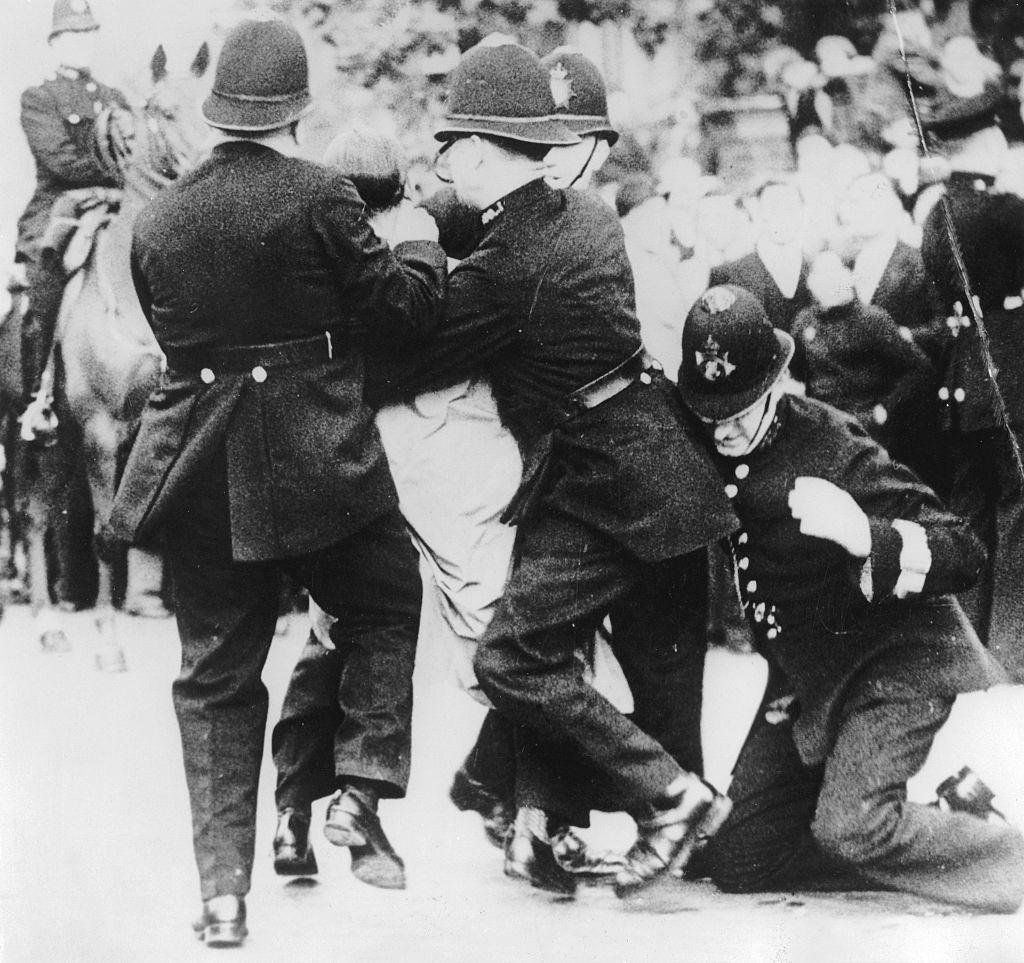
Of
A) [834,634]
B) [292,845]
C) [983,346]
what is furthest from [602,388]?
[292,845]

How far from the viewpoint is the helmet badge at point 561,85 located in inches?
146

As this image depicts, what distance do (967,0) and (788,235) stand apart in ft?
3.21

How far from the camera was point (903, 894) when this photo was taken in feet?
12.8

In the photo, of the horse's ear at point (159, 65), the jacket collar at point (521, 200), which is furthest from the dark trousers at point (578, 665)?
the horse's ear at point (159, 65)

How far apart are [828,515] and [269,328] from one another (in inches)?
65.9

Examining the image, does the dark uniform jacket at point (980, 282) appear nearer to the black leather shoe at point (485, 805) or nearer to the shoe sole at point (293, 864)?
the black leather shoe at point (485, 805)

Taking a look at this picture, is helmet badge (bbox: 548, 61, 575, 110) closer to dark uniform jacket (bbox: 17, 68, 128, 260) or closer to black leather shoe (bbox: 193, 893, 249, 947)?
dark uniform jacket (bbox: 17, 68, 128, 260)

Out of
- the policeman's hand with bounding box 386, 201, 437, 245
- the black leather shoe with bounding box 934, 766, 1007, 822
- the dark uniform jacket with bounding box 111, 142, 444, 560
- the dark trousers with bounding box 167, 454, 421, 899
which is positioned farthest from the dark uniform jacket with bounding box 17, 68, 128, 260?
the black leather shoe with bounding box 934, 766, 1007, 822

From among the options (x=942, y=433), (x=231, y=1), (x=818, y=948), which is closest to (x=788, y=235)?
(x=942, y=433)

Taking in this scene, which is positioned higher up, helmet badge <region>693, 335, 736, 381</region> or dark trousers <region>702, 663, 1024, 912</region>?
helmet badge <region>693, 335, 736, 381</region>

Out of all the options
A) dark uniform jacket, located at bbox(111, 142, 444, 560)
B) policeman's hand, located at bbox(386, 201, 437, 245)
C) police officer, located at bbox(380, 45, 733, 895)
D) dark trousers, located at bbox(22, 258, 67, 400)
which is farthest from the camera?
dark trousers, located at bbox(22, 258, 67, 400)

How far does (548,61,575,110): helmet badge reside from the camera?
3.71 metres

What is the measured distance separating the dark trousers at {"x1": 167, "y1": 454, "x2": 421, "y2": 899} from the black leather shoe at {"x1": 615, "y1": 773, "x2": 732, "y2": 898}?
74cm

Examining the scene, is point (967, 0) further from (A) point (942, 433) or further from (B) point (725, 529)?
(B) point (725, 529)
